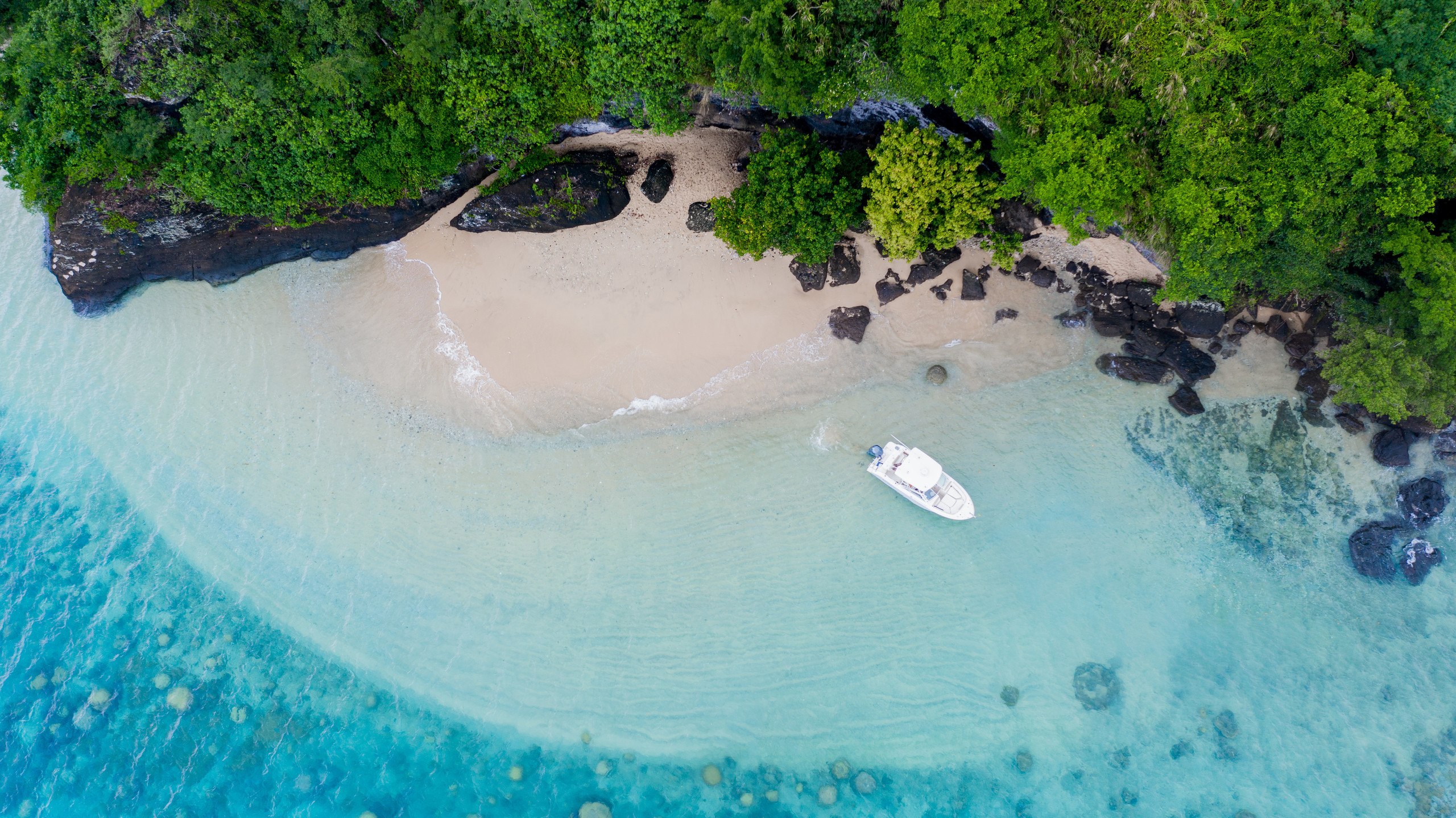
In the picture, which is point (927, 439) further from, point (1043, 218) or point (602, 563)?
point (602, 563)

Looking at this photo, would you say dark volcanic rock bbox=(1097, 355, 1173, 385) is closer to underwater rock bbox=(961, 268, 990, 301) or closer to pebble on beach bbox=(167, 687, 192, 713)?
underwater rock bbox=(961, 268, 990, 301)

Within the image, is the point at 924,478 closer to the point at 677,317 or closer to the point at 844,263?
the point at 844,263

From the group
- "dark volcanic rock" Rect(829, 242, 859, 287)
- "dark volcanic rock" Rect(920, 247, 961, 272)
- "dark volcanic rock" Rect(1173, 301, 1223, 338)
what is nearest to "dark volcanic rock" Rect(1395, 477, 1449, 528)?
"dark volcanic rock" Rect(1173, 301, 1223, 338)

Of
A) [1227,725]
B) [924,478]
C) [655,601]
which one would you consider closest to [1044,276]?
[924,478]

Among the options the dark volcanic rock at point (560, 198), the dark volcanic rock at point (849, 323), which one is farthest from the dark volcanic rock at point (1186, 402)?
the dark volcanic rock at point (560, 198)

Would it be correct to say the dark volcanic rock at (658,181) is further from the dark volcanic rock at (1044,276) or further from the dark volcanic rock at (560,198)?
the dark volcanic rock at (1044,276)
